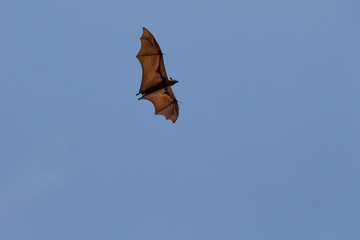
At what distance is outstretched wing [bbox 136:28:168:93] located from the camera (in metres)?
26.1

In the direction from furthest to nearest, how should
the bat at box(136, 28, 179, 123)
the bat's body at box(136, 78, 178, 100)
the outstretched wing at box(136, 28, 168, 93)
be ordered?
the bat's body at box(136, 78, 178, 100) < the bat at box(136, 28, 179, 123) < the outstretched wing at box(136, 28, 168, 93)

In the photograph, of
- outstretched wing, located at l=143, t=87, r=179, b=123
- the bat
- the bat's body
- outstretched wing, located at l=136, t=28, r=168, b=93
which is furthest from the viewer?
outstretched wing, located at l=143, t=87, r=179, b=123

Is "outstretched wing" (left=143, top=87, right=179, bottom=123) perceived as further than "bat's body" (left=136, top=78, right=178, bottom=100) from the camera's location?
Yes

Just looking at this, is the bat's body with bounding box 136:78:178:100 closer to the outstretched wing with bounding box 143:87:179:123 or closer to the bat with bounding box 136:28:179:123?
the bat with bounding box 136:28:179:123

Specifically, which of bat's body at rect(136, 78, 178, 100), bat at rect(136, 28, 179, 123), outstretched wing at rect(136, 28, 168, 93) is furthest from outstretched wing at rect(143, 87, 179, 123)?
outstretched wing at rect(136, 28, 168, 93)

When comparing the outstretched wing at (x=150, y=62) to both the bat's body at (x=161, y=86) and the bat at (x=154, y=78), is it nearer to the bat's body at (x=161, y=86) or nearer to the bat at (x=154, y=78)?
the bat at (x=154, y=78)

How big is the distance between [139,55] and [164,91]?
180 inches

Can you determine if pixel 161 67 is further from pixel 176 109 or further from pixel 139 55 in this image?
pixel 176 109

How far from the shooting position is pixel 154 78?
28.0m

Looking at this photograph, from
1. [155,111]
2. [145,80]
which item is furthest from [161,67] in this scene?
[155,111]

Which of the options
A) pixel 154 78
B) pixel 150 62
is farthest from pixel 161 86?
pixel 150 62

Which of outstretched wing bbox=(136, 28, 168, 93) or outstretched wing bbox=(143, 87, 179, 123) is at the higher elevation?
outstretched wing bbox=(136, 28, 168, 93)

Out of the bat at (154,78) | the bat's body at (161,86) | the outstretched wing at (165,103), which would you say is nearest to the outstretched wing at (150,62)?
the bat at (154,78)

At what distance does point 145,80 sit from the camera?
1101 inches
